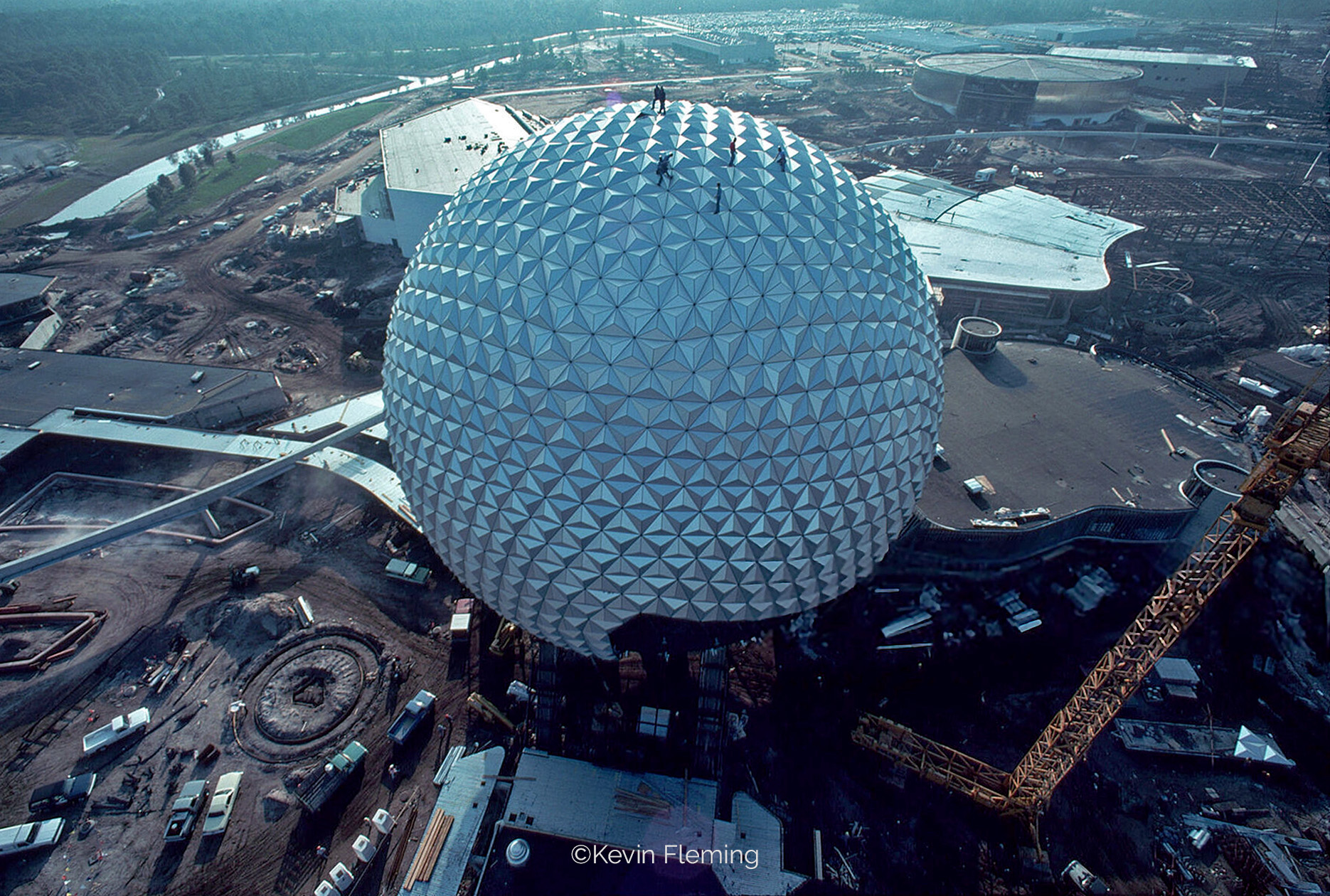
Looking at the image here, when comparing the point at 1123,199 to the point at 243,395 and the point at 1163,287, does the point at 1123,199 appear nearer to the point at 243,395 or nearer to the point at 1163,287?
the point at 1163,287

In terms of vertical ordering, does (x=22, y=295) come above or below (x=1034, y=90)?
below

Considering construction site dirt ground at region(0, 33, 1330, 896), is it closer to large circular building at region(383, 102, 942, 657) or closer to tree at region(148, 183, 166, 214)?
large circular building at region(383, 102, 942, 657)

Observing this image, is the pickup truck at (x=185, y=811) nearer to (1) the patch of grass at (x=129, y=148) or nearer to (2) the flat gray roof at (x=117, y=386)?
(2) the flat gray roof at (x=117, y=386)

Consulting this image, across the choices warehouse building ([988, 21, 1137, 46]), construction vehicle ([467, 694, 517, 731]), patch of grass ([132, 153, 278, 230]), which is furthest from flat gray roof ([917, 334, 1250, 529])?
warehouse building ([988, 21, 1137, 46])

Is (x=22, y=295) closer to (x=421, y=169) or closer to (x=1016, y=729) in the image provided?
(x=421, y=169)

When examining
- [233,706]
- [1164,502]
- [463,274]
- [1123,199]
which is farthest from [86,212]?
[1123,199]

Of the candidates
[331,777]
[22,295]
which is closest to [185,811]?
[331,777]

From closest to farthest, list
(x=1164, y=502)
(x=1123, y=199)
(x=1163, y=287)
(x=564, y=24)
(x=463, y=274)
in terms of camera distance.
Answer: (x=463, y=274), (x=1164, y=502), (x=1163, y=287), (x=1123, y=199), (x=564, y=24)
